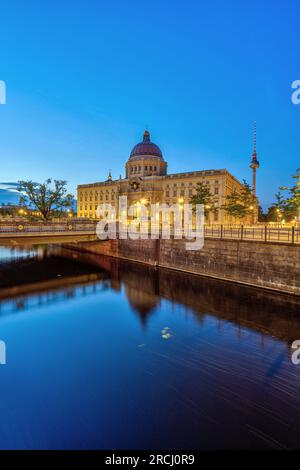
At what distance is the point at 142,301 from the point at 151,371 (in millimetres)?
10499

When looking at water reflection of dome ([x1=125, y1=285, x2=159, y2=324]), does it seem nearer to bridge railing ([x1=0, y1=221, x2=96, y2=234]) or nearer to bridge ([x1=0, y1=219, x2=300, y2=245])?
bridge ([x1=0, y1=219, x2=300, y2=245])

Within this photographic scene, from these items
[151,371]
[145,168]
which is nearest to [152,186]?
[145,168]

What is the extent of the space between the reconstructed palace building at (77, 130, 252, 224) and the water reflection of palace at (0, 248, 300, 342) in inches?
1801

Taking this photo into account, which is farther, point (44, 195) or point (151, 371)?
point (44, 195)

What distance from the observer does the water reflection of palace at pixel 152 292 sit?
17.2 meters

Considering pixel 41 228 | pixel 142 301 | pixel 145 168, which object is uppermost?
pixel 145 168

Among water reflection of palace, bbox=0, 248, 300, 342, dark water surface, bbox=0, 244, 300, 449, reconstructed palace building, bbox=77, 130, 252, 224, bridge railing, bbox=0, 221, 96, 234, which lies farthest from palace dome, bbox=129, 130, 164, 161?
dark water surface, bbox=0, 244, 300, 449

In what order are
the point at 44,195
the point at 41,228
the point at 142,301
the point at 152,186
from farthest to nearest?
the point at 152,186 → the point at 44,195 → the point at 41,228 → the point at 142,301

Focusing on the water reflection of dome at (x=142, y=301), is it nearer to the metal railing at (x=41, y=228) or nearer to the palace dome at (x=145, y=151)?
the metal railing at (x=41, y=228)

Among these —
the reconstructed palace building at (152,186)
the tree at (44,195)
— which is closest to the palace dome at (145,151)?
the reconstructed palace building at (152,186)

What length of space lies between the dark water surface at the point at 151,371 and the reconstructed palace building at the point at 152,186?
56.1m

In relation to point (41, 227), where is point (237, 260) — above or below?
below

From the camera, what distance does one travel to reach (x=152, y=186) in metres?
101

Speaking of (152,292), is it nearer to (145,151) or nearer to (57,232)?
(57,232)
